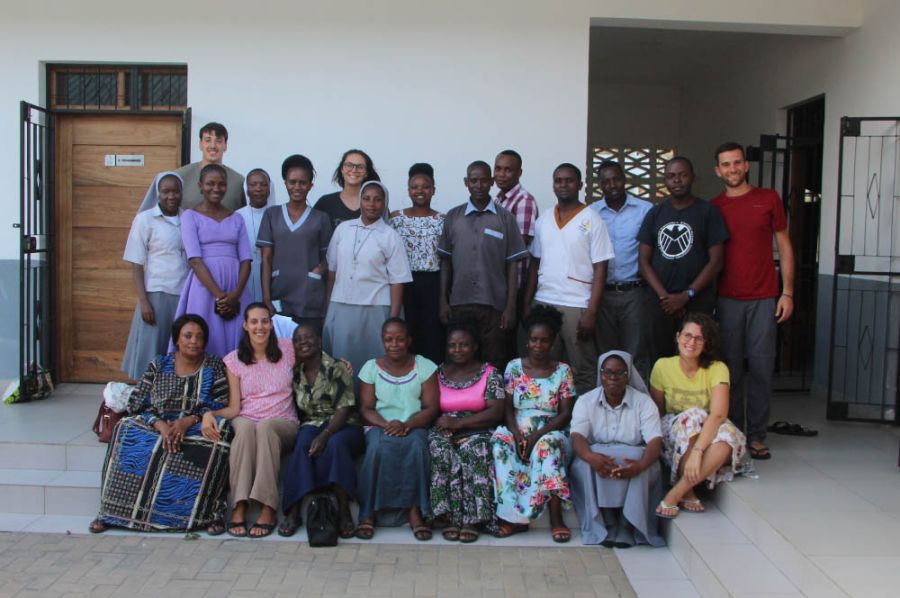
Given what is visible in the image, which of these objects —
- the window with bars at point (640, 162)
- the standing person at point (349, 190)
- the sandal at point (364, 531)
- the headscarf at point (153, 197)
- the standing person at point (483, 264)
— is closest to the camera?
the sandal at point (364, 531)

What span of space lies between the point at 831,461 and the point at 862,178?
2.31 meters

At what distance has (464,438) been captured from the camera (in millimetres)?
4250

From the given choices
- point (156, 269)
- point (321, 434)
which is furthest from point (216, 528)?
point (156, 269)

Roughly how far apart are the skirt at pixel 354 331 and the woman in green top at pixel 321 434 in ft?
0.99

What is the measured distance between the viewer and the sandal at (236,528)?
407 cm

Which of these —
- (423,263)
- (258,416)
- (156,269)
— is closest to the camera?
(258,416)

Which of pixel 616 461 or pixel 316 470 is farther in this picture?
pixel 316 470

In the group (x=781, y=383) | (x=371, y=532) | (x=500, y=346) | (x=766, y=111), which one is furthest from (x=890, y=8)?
(x=371, y=532)

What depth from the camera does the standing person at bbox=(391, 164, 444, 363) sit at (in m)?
4.87

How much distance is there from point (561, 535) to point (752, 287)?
66.0 inches

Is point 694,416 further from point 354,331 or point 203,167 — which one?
point 203,167

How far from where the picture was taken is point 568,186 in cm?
480

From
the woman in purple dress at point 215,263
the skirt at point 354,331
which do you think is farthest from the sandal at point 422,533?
the woman in purple dress at point 215,263

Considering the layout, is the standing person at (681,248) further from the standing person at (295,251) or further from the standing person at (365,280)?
the standing person at (295,251)
